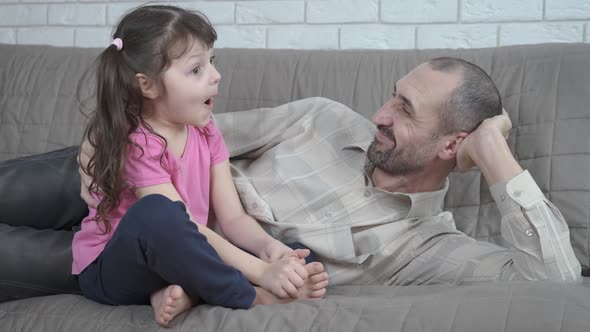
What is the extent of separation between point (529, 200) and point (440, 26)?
0.99 metres

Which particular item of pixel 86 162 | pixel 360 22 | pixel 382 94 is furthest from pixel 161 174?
pixel 360 22

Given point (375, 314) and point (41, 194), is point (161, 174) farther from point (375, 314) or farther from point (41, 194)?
point (375, 314)

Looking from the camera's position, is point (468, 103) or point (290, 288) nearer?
point (290, 288)

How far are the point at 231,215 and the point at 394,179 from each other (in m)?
0.38

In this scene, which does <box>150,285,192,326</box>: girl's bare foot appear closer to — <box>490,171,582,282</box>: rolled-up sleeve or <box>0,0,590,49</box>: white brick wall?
<box>490,171,582,282</box>: rolled-up sleeve

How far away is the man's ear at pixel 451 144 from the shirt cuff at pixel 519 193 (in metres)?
0.21

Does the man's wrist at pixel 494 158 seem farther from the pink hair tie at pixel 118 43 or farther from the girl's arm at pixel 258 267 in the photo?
the pink hair tie at pixel 118 43

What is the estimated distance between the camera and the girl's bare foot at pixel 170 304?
1394 millimetres

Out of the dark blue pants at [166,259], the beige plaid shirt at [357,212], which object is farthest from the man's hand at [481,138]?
the dark blue pants at [166,259]

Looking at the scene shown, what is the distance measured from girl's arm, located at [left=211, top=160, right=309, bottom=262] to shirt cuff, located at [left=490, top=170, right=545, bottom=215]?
47 cm

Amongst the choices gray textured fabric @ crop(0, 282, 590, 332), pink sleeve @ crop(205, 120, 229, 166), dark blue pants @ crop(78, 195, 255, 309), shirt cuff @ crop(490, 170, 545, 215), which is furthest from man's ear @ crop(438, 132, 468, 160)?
dark blue pants @ crop(78, 195, 255, 309)

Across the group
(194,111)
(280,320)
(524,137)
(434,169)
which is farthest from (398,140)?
(280,320)

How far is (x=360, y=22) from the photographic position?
254cm

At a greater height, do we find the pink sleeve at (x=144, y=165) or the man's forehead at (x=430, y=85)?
the man's forehead at (x=430, y=85)
